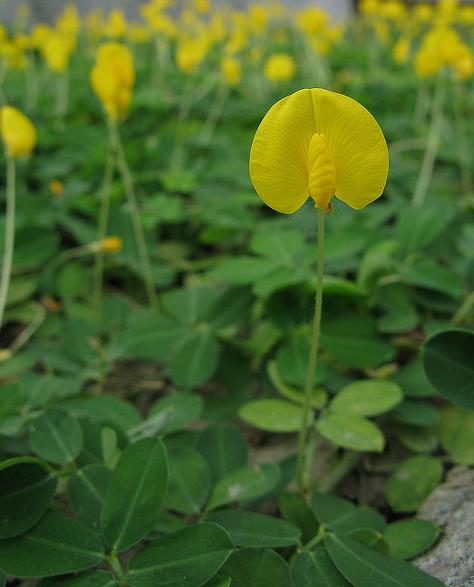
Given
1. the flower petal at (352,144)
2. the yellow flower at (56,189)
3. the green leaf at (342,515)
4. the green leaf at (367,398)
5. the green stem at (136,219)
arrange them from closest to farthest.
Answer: the flower petal at (352,144)
the green leaf at (342,515)
the green leaf at (367,398)
the green stem at (136,219)
the yellow flower at (56,189)

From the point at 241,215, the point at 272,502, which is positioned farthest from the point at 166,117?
the point at 272,502

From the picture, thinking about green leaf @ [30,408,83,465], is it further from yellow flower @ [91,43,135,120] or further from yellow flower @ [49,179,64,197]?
yellow flower @ [49,179,64,197]

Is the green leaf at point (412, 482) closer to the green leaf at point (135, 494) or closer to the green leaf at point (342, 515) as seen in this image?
the green leaf at point (342, 515)

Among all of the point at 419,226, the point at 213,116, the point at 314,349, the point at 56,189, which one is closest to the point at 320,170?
the point at 314,349

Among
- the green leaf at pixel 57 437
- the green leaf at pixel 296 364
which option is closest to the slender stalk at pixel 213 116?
the green leaf at pixel 296 364

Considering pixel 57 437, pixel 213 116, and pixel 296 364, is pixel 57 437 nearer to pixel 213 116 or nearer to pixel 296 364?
pixel 296 364

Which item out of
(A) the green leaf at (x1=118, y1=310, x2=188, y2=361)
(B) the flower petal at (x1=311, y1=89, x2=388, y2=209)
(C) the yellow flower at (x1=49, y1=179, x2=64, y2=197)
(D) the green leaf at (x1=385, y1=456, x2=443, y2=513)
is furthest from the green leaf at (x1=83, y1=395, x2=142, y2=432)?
(C) the yellow flower at (x1=49, y1=179, x2=64, y2=197)
